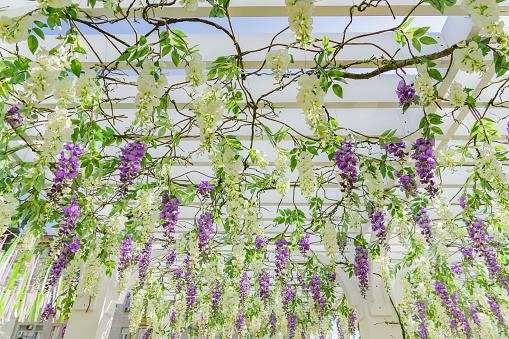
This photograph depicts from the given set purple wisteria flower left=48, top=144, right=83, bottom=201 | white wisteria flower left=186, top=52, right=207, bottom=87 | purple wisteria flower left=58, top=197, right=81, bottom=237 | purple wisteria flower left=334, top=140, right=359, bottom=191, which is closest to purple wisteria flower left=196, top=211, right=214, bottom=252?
purple wisteria flower left=58, top=197, right=81, bottom=237

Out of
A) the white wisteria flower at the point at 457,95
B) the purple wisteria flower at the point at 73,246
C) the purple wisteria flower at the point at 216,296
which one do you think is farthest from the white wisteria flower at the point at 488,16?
the purple wisteria flower at the point at 216,296

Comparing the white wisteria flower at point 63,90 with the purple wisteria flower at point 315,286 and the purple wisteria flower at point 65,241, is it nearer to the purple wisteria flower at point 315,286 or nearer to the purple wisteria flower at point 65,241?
the purple wisteria flower at point 65,241

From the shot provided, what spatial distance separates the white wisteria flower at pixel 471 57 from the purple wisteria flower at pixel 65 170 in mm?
2528

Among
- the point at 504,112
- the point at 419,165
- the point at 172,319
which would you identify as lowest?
the point at 172,319

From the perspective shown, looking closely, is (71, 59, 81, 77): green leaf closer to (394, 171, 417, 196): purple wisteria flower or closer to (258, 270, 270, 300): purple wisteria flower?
(394, 171, 417, 196): purple wisteria flower

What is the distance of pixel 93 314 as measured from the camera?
18.4 ft

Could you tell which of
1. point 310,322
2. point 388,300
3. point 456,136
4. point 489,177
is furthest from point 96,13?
point 310,322

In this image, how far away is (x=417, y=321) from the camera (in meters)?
9.35

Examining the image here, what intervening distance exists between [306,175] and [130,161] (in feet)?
4.24

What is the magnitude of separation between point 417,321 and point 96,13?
10.2 metres

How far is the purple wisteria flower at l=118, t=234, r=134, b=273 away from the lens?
4.47 metres

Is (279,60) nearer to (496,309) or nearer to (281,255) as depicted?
(281,255)

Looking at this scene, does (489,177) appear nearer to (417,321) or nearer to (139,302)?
(139,302)

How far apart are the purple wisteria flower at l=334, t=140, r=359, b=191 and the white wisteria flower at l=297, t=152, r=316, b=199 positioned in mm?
205
